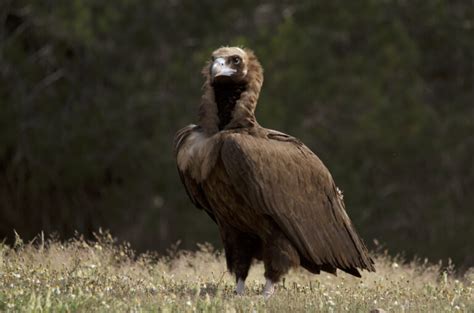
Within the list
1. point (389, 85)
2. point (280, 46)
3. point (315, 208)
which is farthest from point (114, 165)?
point (315, 208)

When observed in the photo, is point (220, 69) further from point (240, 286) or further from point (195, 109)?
point (195, 109)

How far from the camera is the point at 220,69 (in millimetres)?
7922

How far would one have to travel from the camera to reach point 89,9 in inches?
629

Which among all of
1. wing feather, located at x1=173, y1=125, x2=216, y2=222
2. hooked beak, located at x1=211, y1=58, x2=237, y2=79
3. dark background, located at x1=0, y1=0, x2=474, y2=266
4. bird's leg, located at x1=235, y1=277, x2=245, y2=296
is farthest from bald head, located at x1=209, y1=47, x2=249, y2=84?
dark background, located at x1=0, y1=0, x2=474, y2=266

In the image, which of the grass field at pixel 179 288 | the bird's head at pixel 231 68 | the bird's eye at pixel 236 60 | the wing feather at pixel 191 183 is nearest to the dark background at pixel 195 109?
the grass field at pixel 179 288

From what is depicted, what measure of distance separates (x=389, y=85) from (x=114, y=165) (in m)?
4.42

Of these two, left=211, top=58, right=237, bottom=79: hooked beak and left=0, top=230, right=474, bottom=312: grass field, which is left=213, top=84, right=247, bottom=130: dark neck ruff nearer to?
left=211, top=58, right=237, bottom=79: hooked beak

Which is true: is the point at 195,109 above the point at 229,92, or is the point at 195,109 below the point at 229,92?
below

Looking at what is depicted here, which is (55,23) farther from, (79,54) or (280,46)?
(280,46)

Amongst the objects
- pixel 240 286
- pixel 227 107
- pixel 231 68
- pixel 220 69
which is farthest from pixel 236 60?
pixel 240 286

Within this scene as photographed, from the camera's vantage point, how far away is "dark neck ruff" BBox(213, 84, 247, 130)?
26.0 feet

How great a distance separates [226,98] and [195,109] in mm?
7953

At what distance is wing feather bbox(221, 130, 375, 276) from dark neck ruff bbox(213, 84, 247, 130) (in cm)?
35

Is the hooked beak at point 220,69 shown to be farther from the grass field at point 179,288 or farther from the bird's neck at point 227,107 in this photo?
the grass field at point 179,288
